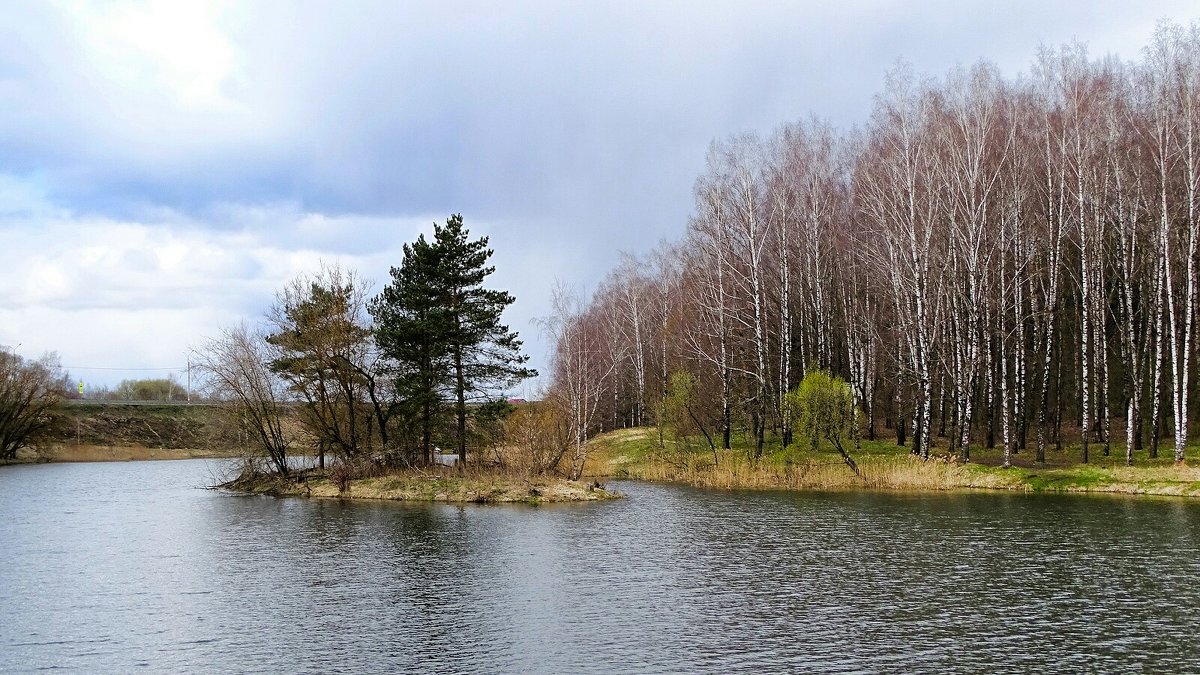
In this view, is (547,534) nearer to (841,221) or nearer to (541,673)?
(541,673)

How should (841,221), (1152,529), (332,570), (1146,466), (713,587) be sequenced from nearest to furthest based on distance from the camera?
1. (713,587)
2. (332,570)
3. (1152,529)
4. (1146,466)
5. (841,221)

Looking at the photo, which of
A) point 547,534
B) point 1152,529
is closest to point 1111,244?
point 1152,529

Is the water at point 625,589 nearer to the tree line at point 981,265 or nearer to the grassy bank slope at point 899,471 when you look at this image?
the grassy bank slope at point 899,471

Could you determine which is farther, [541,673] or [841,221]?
[841,221]

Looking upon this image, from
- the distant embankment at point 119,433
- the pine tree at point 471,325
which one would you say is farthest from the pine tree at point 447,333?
the distant embankment at point 119,433

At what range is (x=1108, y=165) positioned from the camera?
1665 inches

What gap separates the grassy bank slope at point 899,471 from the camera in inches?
1554

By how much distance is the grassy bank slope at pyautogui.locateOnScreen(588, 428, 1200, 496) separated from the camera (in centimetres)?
3947

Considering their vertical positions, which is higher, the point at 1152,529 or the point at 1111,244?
the point at 1111,244

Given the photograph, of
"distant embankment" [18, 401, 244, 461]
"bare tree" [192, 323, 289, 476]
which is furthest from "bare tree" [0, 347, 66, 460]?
"bare tree" [192, 323, 289, 476]

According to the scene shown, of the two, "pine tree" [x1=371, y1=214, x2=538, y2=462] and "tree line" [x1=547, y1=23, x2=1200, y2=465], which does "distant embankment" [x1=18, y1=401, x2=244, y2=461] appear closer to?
"pine tree" [x1=371, y1=214, x2=538, y2=462]

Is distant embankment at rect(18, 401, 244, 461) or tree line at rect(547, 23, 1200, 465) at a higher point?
tree line at rect(547, 23, 1200, 465)

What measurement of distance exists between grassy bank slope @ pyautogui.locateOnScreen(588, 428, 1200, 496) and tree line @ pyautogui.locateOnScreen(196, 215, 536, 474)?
458 inches

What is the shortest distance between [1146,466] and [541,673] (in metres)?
35.2
